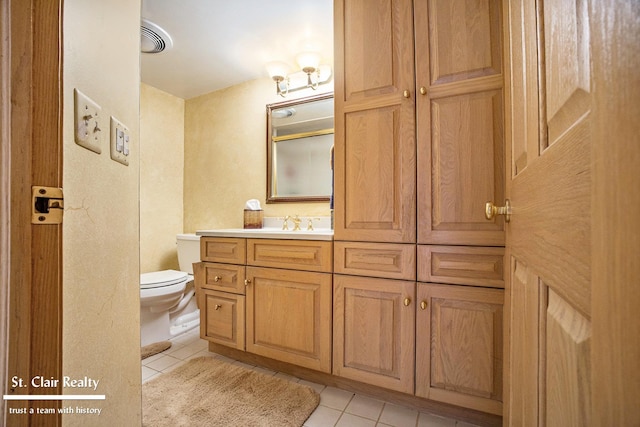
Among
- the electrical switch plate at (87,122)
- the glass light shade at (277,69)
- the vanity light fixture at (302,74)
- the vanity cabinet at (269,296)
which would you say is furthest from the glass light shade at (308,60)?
the electrical switch plate at (87,122)

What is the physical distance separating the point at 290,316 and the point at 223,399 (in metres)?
0.49

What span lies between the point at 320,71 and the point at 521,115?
1.68m

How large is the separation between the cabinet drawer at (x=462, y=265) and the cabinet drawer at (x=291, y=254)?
0.45m

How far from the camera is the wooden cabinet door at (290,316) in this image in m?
1.34

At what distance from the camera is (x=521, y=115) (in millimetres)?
583

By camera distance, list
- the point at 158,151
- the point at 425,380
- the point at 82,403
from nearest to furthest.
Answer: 1. the point at 82,403
2. the point at 425,380
3. the point at 158,151

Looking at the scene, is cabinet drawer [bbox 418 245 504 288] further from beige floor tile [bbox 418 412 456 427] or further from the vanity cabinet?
beige floor tile [bbox 418 412 456 427]

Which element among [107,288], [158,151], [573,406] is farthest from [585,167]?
[158,151]

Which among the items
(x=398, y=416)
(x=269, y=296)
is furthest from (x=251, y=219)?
(x=398, y=416)

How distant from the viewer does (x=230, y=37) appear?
5.99 ft

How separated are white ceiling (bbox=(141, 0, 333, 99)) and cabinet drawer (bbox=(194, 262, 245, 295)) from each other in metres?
1.53

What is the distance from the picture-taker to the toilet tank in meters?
2.27

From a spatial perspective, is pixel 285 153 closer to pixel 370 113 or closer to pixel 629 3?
pixel 370 113

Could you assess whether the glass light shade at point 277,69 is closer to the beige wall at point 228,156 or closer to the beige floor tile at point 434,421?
the beige wall at point 228,156
